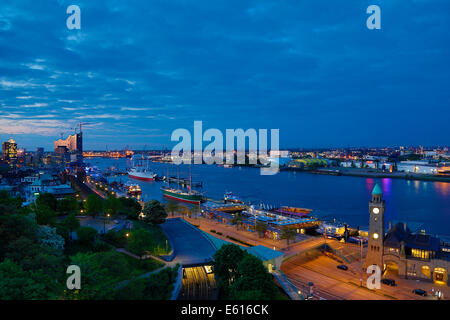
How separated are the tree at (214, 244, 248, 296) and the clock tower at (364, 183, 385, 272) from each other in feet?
17.2

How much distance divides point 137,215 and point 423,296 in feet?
35.9

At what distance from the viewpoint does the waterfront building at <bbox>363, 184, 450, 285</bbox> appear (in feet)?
30.3

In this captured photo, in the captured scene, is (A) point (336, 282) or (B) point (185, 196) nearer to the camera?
(A) point (336, 282)

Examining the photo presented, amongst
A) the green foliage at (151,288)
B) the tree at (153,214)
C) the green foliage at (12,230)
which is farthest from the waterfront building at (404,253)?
the green foliage at (12,230)

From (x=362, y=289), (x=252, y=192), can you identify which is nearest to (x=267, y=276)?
(x=362, y=289)

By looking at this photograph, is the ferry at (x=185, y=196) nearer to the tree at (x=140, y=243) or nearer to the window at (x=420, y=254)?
the tree at (x=140, y=243)

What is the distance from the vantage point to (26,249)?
5777 millimetres

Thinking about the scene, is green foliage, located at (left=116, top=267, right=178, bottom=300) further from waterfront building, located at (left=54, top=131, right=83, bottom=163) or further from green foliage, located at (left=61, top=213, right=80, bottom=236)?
waterfront building, located at (left=54, top=131, right=83, bottom=163)

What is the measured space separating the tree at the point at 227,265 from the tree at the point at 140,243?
2112 mm

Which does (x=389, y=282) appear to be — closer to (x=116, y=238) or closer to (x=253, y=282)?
(x=253, y=282)

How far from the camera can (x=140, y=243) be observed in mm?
8172

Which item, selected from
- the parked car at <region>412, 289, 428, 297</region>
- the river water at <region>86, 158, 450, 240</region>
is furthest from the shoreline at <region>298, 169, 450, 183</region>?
the parked car at <region>412, 289, 428, 297</region>

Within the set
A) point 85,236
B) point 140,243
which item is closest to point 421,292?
point 140,243

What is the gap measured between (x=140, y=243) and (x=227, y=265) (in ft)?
8.31
